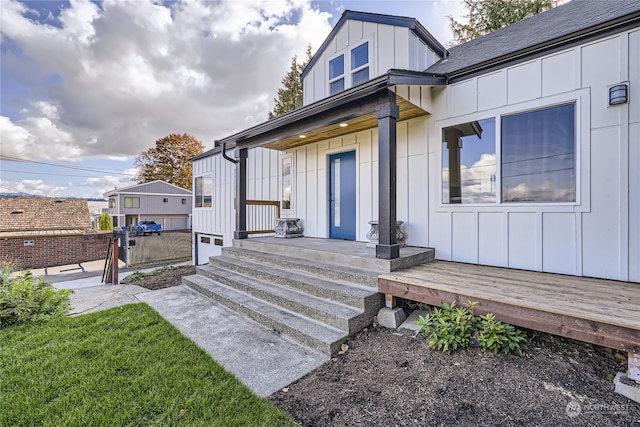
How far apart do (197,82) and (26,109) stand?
9.54 meters

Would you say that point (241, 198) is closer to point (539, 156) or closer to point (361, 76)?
point (361, 76)

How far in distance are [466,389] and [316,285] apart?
6.37ft

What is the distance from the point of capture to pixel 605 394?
177cm

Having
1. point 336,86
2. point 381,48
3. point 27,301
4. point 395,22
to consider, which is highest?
point 395,22

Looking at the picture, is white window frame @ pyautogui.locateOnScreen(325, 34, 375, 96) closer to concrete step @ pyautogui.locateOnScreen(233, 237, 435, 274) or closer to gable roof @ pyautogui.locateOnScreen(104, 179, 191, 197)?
concrete step @ pyautogui.locateOnScreen(233, 237, 435, 274)

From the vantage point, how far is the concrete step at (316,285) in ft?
10.1

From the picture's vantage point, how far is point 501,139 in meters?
3.83

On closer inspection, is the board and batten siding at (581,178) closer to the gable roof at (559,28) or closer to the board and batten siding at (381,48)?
the gable roof at (559,28)

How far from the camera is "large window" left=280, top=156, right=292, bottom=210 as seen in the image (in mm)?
7156

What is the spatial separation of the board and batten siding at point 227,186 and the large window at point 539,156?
18.0 ft

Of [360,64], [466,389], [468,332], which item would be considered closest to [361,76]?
[360,64]

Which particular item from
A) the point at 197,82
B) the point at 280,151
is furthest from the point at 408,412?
the point at 197,82

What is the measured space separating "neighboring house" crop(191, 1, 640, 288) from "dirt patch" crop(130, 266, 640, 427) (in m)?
1.44

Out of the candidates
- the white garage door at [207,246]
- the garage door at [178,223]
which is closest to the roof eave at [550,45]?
the white garage door at [207,246]
